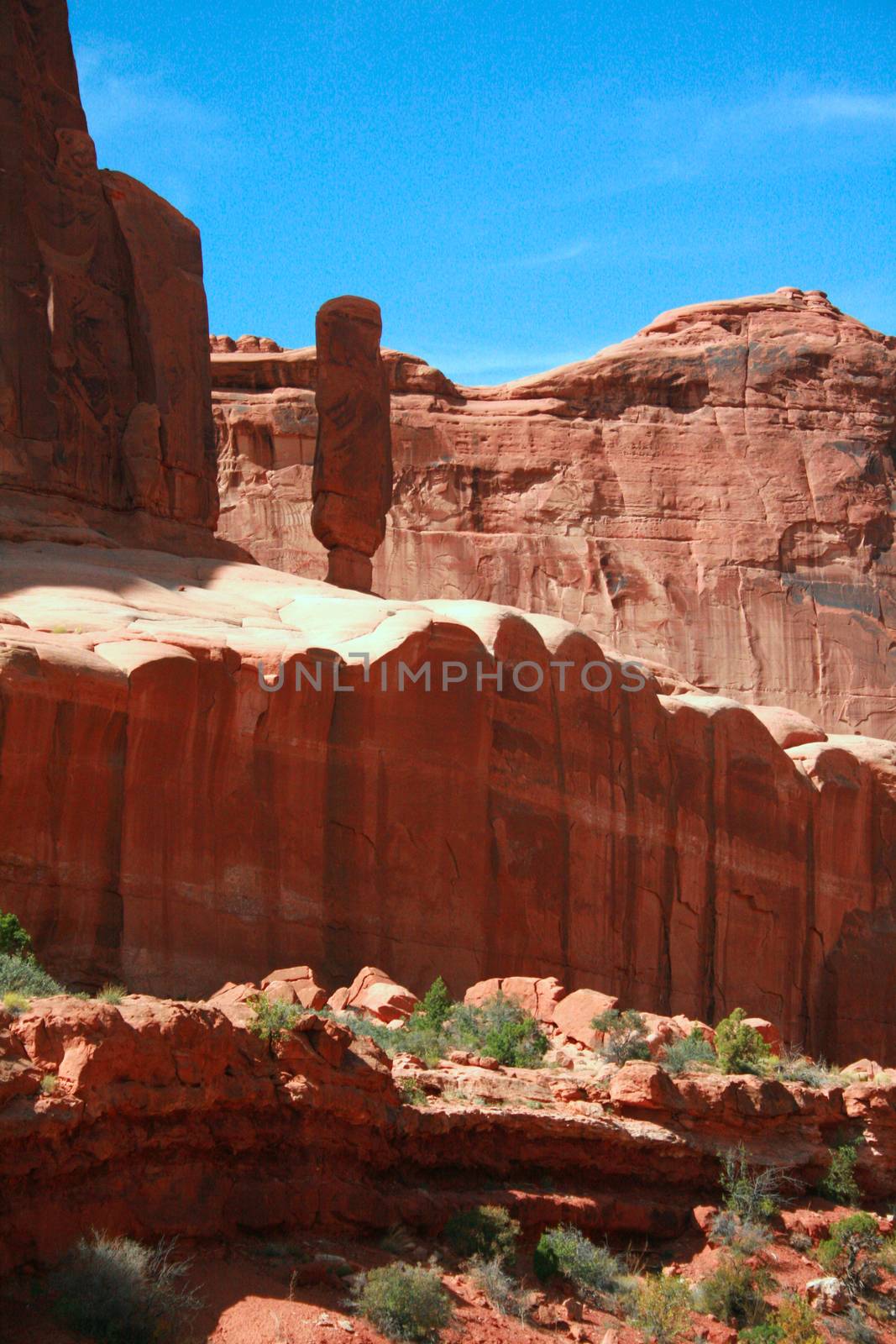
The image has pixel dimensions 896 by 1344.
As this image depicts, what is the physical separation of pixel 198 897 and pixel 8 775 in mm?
3226

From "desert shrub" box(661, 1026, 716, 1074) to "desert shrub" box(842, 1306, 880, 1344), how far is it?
11.1ft

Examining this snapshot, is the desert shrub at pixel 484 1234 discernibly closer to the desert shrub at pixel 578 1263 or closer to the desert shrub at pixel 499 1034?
the desert shrub at pixel 578 1263

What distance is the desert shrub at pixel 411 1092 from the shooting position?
19.0m

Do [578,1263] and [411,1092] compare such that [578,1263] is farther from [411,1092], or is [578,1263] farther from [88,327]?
[88,327]

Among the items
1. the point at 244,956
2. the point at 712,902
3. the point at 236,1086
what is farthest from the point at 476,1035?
the point at 712,902

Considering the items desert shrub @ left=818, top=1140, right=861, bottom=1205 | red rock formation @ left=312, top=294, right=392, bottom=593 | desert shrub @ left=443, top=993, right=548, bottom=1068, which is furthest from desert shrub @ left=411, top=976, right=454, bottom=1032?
red rock formation @ left=312, top=294, right=392, bottom=593

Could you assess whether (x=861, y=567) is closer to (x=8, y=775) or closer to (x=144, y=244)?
(x=144, y=244)

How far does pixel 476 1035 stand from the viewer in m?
22.8

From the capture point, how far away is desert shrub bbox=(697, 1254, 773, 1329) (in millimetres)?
19422

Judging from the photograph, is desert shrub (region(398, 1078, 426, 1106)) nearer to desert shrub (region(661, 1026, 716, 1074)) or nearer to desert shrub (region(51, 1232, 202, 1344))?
desert shrub (region(661, 1026, 716, 1074))

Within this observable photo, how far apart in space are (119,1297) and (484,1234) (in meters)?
5.03

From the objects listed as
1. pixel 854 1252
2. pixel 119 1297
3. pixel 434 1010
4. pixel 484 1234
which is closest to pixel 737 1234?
pixel 854 1252

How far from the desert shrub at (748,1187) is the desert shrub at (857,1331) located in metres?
1.46

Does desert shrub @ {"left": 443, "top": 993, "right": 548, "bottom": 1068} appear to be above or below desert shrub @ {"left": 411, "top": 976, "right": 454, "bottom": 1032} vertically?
below
